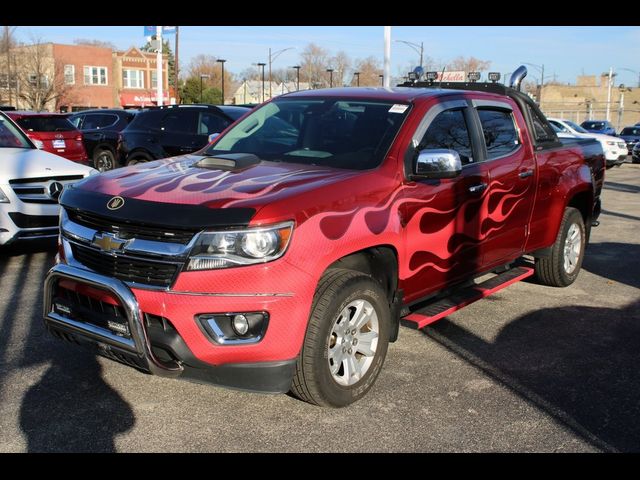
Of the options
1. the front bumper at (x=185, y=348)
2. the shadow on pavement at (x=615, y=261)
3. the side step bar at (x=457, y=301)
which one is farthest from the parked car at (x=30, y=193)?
the shadow on pavement at (x=615, y=261)

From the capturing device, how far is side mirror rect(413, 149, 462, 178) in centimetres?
429

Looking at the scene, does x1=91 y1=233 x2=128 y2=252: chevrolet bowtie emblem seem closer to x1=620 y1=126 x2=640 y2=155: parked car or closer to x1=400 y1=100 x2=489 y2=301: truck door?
x1=400 y1=100 x2=489 y2=301: truck door

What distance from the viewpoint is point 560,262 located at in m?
6.60

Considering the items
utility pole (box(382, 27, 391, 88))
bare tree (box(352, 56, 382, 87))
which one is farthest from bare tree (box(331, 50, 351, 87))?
utility pole (box(382, 27, 391, 88))

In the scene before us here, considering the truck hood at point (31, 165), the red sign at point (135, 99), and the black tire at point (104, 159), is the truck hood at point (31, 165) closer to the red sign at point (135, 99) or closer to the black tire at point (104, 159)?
the black tire at point (104, 159)

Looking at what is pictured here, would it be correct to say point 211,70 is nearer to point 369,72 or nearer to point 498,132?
point 369,72

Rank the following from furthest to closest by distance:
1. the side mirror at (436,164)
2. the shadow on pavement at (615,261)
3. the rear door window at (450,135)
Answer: the shadow on pavement at (615,261)
the rear door window at (450,135)
the side mirror at (436,164)

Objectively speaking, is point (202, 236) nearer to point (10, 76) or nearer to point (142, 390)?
point (142, 390)

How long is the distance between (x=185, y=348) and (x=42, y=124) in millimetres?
12202

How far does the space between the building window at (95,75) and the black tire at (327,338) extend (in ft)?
201

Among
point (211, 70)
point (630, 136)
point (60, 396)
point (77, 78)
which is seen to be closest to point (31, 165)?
point (60, 396)

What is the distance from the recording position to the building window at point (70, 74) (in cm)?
5762

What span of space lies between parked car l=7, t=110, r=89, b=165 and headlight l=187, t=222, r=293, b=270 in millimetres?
11319
